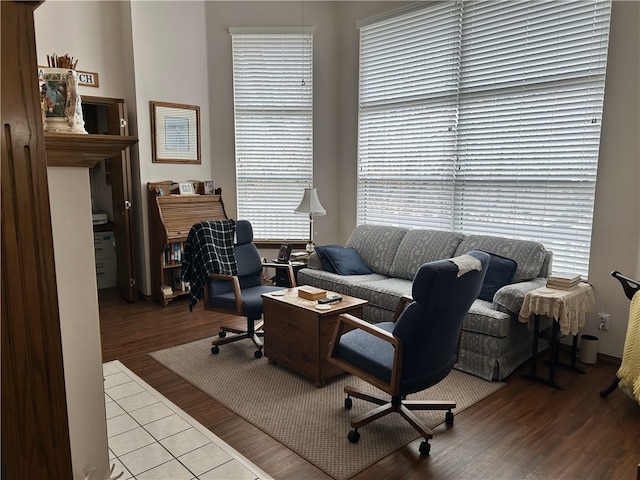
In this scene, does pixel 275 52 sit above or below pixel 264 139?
above

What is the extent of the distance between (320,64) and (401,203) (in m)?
1.94

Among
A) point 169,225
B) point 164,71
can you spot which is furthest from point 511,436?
point 164,71

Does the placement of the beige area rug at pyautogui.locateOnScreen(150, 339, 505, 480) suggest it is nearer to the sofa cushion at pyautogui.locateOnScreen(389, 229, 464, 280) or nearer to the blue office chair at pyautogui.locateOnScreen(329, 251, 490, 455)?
the blue office chair at pyautogui.locateOnScreen(329, 251, 490, 455)

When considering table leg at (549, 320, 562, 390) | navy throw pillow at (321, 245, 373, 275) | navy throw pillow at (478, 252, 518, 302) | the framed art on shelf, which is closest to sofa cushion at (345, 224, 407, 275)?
navy throw pillow at (321, 245, 373, 275)

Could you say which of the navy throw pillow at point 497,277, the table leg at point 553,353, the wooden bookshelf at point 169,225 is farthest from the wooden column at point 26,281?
the wooden bookshelf at point 169,225

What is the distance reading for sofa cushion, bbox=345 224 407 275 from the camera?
4535mm

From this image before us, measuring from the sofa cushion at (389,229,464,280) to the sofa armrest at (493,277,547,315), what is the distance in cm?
85

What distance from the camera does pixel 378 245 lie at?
4645mm

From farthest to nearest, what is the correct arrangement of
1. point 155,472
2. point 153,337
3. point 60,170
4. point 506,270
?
point 153,337, point 506,270, point 155,472, point 60,170

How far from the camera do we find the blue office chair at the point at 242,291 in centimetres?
362

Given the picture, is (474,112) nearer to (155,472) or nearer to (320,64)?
(320,64)

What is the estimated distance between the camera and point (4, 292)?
820mm

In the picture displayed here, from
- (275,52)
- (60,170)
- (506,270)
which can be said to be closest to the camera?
(60,170)

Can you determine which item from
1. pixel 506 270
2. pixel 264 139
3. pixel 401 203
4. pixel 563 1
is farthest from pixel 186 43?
pixel 506 270
